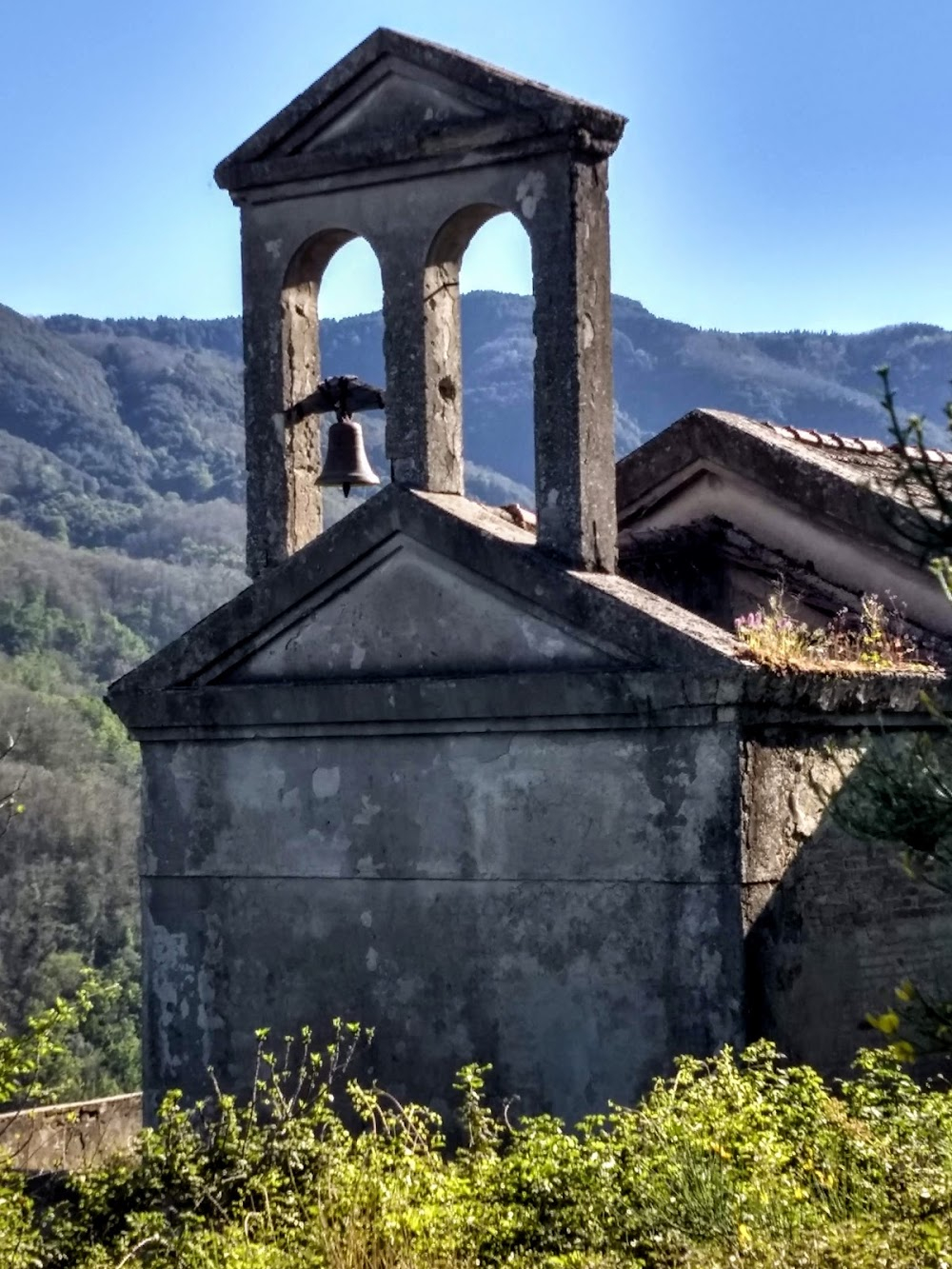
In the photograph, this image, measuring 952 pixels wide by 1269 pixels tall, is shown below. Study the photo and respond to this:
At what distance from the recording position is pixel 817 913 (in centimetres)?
853

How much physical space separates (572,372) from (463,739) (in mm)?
1695

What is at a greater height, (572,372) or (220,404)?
(220,404)

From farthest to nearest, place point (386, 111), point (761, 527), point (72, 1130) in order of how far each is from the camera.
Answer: point (72, 1130), point (761, 527), point (386, 111)

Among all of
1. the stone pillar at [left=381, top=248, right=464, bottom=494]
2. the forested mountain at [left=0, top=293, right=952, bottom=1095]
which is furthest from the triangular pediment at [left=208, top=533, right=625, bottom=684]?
the forested mountain at [left=0, top=293, right=952, bottom=1095]

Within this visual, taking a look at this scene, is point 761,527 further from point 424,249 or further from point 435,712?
point 435,712

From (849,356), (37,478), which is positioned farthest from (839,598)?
(37,478)

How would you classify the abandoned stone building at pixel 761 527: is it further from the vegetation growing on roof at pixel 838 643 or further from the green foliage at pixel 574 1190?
the green foliage at pixel 574 1190

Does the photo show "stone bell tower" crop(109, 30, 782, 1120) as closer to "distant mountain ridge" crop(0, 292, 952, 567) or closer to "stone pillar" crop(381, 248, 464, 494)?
"stone pillar" crop(381, 248, 464, 494)

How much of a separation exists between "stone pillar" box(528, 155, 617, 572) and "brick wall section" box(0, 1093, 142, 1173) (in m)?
5.18

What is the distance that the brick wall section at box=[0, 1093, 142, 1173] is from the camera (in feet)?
39.6

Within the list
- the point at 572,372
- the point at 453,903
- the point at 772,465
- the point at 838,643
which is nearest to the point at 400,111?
the point at 572,372

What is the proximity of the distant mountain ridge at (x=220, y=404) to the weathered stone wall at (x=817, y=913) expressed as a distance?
4674 centimetres

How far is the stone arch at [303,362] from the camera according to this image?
9.88 m

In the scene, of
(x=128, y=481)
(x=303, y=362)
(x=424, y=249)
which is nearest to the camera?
(x=424, y=249)
